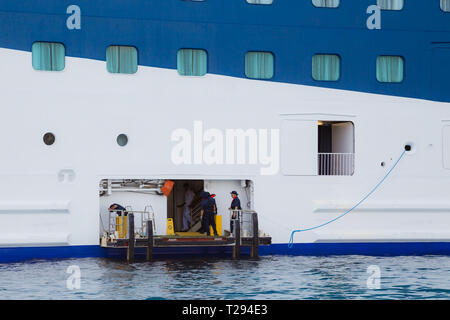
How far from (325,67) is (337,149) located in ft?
7.88

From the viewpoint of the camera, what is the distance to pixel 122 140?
19031 mm

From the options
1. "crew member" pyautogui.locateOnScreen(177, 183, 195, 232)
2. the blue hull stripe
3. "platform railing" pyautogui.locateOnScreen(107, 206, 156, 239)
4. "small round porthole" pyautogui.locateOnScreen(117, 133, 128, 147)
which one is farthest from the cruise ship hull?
"crew member" pyautogui.locateOnScreen(177, 183, 195, 232)

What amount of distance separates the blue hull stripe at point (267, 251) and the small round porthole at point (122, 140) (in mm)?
2408

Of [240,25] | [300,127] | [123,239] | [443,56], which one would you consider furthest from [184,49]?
[443,56]

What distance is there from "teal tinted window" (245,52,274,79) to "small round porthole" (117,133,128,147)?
3.20m

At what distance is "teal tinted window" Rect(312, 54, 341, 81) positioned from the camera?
19781 mm

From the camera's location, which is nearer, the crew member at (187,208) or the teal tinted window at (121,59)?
the teal tinted window at (121,59)

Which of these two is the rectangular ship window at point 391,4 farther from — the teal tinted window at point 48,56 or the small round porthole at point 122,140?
the teal tinted window at point 48,56

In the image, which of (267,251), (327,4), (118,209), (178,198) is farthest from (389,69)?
(118,209)

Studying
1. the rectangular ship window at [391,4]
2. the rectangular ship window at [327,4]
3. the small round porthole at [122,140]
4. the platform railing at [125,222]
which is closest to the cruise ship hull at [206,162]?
the small round porthole at [122,140]

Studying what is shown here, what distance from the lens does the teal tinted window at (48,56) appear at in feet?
61.5

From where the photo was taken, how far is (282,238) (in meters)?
19.5

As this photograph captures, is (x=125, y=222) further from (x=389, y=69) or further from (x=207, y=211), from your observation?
(x=389, y=69)
